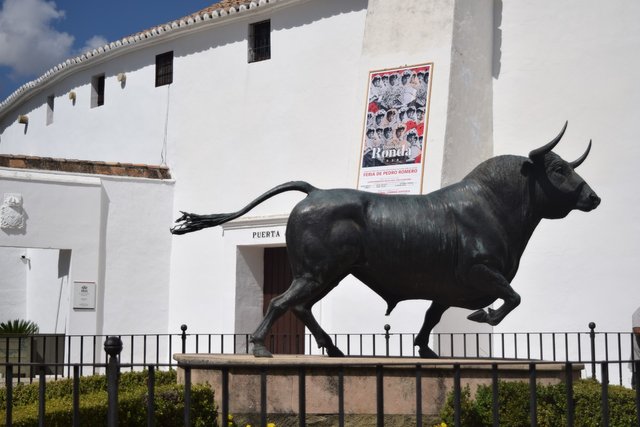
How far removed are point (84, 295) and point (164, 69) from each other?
4.91m

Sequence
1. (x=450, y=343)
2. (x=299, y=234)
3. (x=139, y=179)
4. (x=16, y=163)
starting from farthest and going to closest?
(x=139, y=179) → (x=16, y=163) → (x=450, y=343) → (x=299, y=234)

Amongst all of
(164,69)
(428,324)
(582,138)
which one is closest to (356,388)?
(428,324)

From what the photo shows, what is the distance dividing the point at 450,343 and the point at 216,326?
4.97 meters

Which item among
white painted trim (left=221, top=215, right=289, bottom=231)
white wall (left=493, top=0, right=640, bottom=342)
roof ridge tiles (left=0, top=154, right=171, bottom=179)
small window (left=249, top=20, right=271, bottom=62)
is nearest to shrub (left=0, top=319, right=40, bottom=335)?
roof ridge tiles (left=0, top=154, right=171, bottom=179)

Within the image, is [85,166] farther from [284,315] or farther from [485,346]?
[485,346]

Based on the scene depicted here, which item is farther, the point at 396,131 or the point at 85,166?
the point at 85,166

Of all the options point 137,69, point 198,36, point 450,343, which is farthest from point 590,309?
point 137,69

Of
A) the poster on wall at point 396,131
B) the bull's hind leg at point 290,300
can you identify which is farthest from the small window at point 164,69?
the bull's hind leg at point 290,300

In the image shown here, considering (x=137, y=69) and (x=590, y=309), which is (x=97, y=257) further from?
(x=590, y=309)

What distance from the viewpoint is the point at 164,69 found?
1806 cm

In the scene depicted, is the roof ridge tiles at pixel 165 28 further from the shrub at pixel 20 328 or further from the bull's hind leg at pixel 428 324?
the bull's hind leg at pixel 428 324

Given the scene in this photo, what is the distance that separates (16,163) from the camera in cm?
1581

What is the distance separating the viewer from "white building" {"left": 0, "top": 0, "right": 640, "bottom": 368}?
41.9 feet

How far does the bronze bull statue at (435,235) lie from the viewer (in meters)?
7.24
